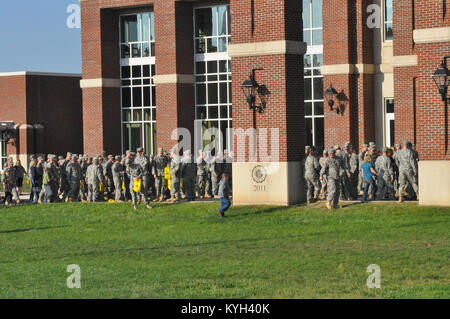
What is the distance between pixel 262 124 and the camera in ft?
86.7

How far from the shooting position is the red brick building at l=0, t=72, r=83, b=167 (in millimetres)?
56312

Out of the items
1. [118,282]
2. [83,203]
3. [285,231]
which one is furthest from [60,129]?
[118,282]

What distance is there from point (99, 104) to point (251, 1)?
1896cm

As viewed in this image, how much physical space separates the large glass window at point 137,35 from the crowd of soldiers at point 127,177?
Answer: 12237mm

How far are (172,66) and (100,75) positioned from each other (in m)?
4.46

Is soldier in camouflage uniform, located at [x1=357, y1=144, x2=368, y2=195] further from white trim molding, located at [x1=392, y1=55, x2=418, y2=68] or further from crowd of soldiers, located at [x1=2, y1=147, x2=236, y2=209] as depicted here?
white trim molding, located at [x1=392, y1=55, x2=418, y2=68]

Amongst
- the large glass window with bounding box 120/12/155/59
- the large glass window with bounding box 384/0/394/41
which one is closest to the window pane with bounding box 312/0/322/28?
the large glass window with bounding box 384/0/394/41

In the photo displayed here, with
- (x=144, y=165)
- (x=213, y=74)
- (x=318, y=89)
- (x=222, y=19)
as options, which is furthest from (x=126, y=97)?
(x=144, y=165)

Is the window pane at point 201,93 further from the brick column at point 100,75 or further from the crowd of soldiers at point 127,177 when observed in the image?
the crowd of soldiers at point 127,177

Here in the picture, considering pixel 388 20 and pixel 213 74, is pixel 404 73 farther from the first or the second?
pixel 213 74

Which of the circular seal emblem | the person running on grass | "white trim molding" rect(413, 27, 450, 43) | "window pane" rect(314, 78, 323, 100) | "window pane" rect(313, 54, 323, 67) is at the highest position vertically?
"window pane" rect(313, 54, 323, 67)

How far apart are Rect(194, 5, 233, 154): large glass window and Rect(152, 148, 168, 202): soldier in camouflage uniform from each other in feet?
40.3

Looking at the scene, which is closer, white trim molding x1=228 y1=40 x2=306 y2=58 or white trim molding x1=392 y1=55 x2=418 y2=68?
white trim molding x1=228 y1=40 x2=306 y2=58
